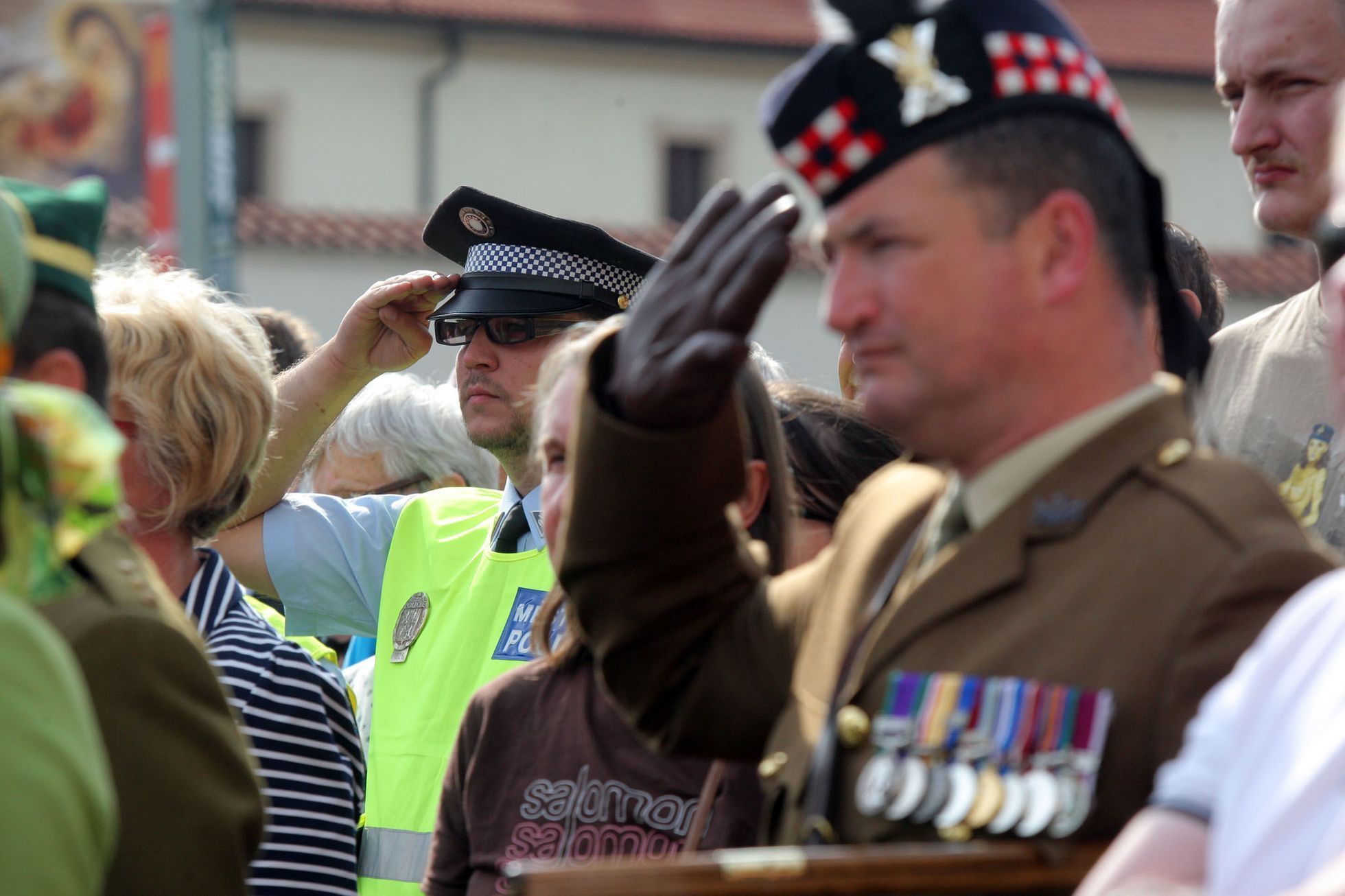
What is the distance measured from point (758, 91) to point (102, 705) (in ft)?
90.1

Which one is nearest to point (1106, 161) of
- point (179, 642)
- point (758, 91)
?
point (179, 642)

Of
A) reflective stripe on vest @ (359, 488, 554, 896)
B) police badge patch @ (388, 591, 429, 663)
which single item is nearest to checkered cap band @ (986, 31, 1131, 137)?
reflective stripe on vest @ (359, 488, 554, 896)

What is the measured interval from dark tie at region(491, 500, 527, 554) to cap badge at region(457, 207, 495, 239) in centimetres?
90

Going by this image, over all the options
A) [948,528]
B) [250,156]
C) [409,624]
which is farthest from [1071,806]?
[250,156]

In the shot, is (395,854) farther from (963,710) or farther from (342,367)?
(963,710)

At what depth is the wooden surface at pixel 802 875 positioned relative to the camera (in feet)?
5.56

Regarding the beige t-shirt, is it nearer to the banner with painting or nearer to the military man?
the military man

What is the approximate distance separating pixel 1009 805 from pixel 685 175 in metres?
27.6

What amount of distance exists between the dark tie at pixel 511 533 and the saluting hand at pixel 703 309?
1.74 m

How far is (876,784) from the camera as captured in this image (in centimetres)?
196

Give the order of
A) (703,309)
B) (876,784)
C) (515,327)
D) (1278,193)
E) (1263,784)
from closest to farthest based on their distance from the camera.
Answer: (1263,784) → (876,784) → (703,309) → (1278,193) → (515,327)

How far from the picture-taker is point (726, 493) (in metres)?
2.37

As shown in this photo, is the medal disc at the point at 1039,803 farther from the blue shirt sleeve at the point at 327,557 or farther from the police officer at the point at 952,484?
the blue shirt sleeve at the point at 327,557

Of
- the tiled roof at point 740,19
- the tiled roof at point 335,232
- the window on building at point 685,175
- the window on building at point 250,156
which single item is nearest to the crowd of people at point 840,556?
the tiled roof at point 335,232
